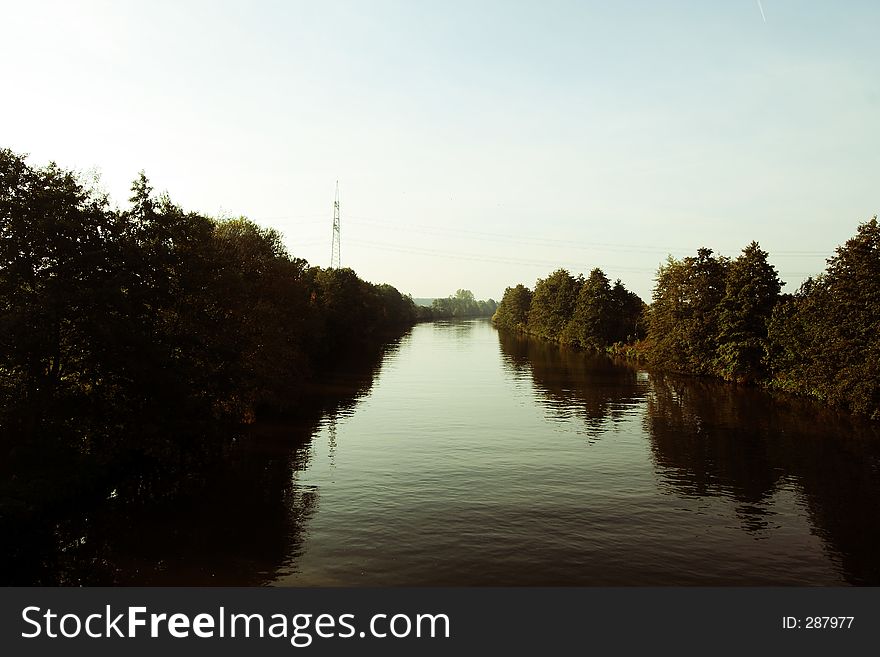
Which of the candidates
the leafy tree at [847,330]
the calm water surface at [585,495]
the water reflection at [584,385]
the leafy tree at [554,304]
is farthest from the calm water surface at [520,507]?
the leafy tree at [554,304]

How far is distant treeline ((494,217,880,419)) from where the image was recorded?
51.2 metres

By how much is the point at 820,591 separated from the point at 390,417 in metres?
37.4

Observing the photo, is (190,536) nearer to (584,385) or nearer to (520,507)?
(520,507)

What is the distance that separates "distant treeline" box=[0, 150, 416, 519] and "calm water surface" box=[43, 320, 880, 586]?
3.38 meters

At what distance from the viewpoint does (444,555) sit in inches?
917

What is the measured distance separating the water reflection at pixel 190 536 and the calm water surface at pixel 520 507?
Answer: 123 millimetres

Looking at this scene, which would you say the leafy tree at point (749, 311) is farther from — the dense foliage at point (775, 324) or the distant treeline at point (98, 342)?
the distant treeline at point (98, 342)

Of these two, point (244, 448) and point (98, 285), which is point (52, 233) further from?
point (244, 448)

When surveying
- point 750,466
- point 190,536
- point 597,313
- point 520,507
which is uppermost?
point 597,313

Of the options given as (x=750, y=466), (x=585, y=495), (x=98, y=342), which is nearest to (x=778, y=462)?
(x=750, y=466)

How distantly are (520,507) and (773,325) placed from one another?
5261 cm

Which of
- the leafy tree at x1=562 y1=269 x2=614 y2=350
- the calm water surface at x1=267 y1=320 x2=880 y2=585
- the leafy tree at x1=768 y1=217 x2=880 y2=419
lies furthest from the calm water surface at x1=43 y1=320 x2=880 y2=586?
the leafy tree at x1=562 y1=269 x2=614 y2=350

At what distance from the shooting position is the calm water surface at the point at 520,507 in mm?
22203

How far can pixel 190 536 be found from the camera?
2534 cm
